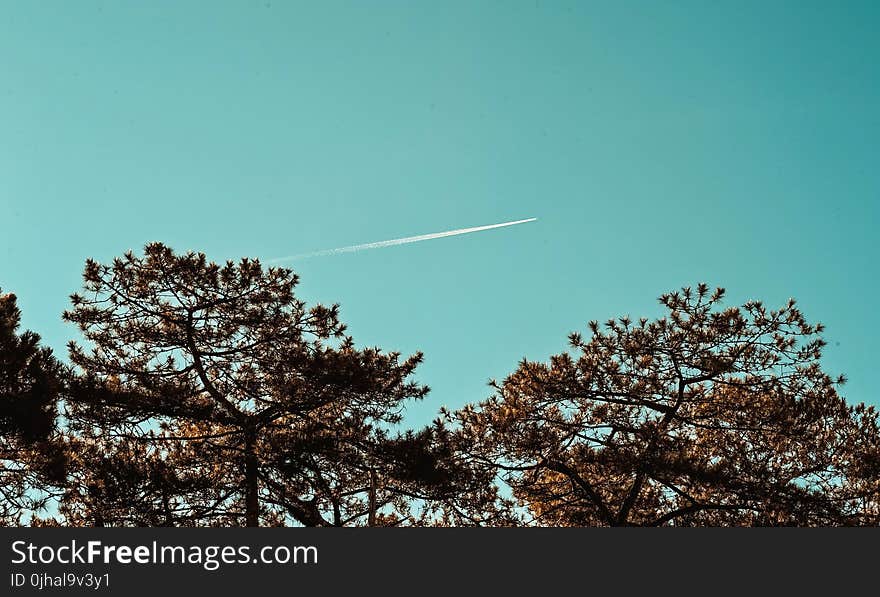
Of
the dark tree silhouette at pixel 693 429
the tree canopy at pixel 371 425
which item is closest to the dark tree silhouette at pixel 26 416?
the tree canopy at pixel 371 425

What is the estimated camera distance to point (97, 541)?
6785 millimetres

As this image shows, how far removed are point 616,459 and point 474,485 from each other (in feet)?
8.17

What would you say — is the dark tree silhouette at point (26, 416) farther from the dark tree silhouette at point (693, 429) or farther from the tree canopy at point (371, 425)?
the dark tree silhouette at point (693, 429)

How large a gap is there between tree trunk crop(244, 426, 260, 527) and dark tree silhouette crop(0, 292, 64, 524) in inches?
109

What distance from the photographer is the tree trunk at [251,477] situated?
1159 cm

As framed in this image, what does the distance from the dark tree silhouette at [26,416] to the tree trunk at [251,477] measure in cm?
277

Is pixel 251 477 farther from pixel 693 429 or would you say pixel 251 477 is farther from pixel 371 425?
pixel 693 429

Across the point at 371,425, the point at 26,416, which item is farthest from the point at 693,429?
the point at 26,416

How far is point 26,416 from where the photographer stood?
10234mm

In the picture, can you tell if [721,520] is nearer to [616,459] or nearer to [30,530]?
[616,459]

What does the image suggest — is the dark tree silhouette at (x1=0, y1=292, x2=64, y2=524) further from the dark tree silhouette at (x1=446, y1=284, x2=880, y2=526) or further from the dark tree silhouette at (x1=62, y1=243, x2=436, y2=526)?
the dark tree silhouette at (x1=446, y1=284, x2=880, y2=526)

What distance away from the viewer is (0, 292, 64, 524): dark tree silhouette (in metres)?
10.2

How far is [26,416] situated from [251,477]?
3.50m

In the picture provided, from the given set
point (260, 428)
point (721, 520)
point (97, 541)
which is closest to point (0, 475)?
point (260, 428)
